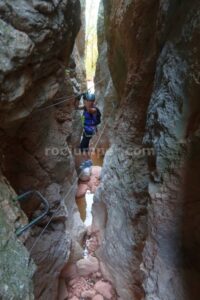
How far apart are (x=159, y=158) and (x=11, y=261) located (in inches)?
67.8

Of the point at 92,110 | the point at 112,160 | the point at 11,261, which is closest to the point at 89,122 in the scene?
the point at 92,110

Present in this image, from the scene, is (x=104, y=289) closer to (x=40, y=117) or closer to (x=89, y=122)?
(x=40, y=117)

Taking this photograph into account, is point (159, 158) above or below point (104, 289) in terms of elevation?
above

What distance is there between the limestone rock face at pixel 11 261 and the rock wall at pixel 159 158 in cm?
143

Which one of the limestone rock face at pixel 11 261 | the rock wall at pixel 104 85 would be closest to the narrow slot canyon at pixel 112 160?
the limestone rock face at pixel 11 261

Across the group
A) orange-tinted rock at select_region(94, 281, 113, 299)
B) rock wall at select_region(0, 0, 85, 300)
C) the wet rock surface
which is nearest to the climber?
rock wall at select_region(0, 0, 85, 300)

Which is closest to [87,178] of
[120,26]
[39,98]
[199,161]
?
[120,26]

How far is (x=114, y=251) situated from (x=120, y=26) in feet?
12.2

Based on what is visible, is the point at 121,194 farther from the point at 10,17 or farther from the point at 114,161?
the point at 10,17

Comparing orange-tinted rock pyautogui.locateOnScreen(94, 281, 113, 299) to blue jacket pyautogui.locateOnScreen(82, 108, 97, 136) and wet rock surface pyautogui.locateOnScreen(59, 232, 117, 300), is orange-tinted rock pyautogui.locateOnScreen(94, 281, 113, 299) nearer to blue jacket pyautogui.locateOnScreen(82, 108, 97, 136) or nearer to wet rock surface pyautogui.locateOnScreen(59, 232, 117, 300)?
wet rock surface pyautogui.locateOnScreen(59, 232, 117, 300)

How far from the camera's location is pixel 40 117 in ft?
12.9

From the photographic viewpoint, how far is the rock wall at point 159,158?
2.56 m

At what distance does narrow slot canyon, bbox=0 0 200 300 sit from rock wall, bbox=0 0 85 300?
14 millimetres

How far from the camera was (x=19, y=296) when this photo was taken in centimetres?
190
